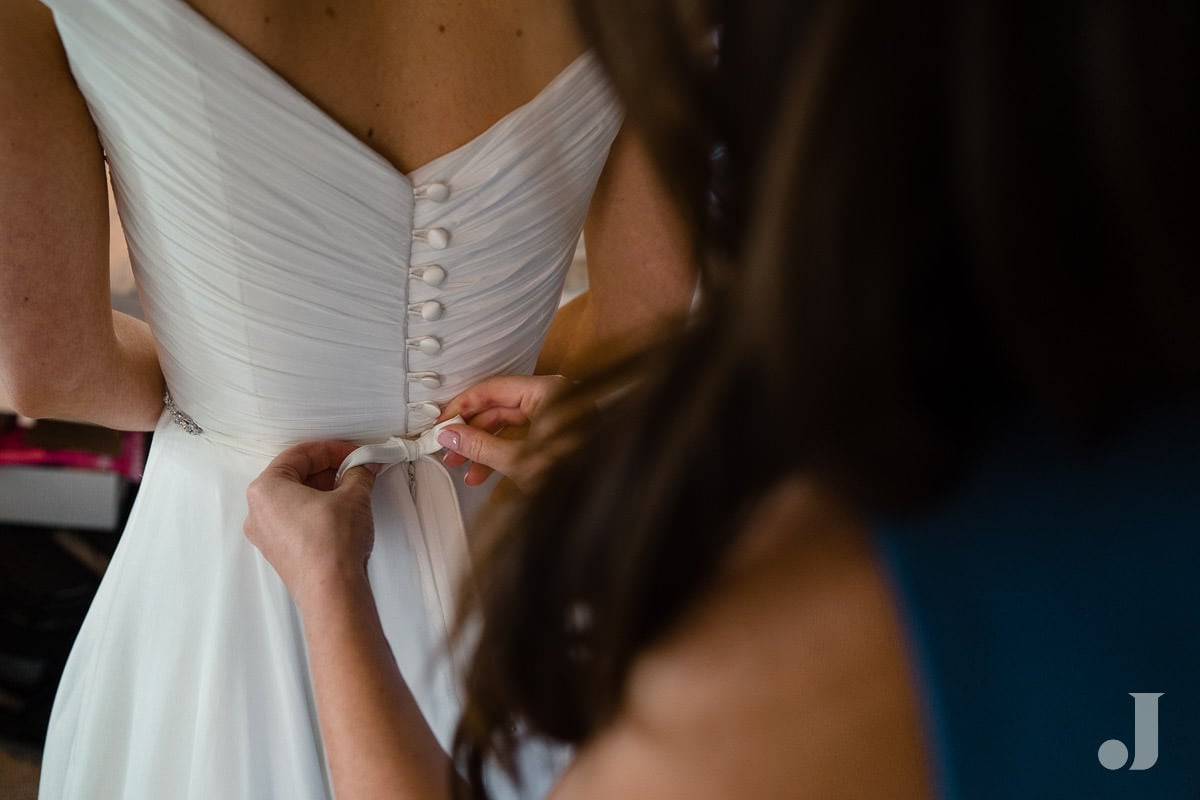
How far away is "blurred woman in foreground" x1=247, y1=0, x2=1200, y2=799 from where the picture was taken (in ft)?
0.86

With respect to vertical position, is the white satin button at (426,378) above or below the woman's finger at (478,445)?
above

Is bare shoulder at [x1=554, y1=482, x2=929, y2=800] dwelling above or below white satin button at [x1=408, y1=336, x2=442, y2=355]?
below

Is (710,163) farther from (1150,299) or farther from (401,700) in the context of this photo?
(401,700)

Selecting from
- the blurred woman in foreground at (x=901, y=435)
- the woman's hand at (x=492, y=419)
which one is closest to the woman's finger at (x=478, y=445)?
the woman's hand at (x=492, y=419)

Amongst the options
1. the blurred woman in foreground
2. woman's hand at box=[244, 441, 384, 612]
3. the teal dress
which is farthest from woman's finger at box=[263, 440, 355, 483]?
the teal dress

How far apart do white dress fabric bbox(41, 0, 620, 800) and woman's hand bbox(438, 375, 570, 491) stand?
25 mm

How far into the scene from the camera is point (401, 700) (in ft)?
1.94

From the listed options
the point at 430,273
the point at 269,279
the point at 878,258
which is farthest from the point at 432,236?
the point at 878,258

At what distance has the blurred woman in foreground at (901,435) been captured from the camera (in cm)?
26

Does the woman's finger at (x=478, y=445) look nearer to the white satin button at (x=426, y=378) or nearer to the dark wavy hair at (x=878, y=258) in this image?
the white satin button at (x=426, y=378)

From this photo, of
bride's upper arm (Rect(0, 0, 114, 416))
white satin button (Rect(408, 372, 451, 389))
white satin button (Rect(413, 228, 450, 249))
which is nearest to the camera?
bride's upper arm (Rect(0, 0, 114, 416))

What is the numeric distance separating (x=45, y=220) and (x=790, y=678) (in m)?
0.65

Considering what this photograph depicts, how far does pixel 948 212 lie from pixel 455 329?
0.57 metres

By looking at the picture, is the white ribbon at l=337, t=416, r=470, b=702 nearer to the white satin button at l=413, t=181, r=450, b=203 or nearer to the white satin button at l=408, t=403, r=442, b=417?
the white satin button at l=408, t=403, r=442, b=417
